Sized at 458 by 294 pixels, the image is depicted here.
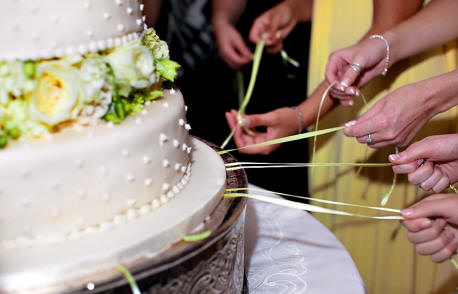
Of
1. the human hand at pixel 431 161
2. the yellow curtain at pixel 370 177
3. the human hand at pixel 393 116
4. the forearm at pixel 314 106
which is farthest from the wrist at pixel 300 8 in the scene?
the human hand at pixel 431 161

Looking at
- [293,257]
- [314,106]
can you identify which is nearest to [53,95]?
[293,257]

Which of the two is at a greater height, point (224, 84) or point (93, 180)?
point (93, 180)

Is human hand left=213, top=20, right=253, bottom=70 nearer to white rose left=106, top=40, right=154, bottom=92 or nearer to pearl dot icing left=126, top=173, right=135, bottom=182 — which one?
white rose left=106, top=40, right=154, bottom=92

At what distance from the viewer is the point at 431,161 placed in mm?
1487

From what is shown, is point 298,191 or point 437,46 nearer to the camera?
point 437,46

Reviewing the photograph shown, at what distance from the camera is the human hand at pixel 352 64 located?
70.1 inches

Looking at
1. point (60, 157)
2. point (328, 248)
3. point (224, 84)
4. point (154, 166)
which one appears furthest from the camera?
point (224, 84)

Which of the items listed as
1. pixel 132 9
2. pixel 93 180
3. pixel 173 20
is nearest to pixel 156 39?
pixel 132 9

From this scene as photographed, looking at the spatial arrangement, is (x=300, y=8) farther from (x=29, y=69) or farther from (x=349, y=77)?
(x=29, y=69)

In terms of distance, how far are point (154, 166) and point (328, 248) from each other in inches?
27.8

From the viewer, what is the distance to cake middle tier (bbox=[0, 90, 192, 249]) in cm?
95

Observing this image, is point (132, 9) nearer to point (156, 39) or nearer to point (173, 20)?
point (156, 39)

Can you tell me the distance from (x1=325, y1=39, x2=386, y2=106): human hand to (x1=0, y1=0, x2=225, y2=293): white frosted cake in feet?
2.86

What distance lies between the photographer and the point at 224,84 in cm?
428
